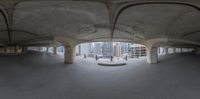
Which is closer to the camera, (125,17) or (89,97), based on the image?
(89,97)

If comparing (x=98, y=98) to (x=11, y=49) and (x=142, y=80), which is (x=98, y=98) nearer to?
(x=142, y=80)

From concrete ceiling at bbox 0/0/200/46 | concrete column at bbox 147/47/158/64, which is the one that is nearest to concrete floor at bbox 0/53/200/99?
concrete ceiling at bbox 0/0/200/46

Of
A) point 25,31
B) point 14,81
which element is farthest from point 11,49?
point 14,81

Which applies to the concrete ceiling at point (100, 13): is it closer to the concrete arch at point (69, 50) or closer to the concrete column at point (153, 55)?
the concrete arch at point (69, 50)

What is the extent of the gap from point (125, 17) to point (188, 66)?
1304 cm

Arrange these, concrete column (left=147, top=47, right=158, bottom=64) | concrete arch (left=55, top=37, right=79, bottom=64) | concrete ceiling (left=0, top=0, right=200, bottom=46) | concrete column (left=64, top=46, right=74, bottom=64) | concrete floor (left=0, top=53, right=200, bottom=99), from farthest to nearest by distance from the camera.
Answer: concrete column (left=64, top=46, right=74, bottom=64) → concrete column (left=147, top=47, right=158, bottom=64) → concrete arch (left=55, top=37, right=79, bottom=64) → concrete floor (left=0, top=53, right=200, bottom=99) → concrete ceiling (left=0, top=0, right=200, bottom=46)

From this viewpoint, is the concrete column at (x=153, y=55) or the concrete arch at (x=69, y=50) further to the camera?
the concrete column at (x=153, y=55)

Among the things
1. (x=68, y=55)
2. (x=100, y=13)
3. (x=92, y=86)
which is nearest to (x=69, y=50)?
(x=68, y=55)

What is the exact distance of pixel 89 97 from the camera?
1332cm

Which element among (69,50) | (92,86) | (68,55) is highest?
(69,50)

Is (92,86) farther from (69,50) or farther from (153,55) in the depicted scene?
(153,55)

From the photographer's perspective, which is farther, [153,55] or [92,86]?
[153,55]

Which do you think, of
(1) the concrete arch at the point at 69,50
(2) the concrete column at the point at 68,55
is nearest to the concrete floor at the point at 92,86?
(1) the concrete arch at the point at 69,50

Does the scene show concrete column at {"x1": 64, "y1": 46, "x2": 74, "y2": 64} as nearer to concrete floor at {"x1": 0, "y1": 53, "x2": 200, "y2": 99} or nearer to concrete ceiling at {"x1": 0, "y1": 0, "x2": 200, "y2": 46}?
concrete floor at {"x1": 0, "y1": 53, "x2": 200, "y2": 99}
